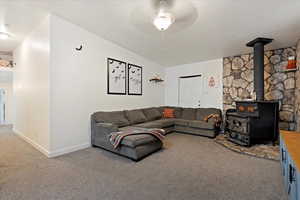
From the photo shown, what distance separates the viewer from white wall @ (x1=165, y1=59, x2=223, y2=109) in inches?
207

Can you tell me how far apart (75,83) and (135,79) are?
2071mm

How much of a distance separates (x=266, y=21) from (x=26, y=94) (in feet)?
19.2

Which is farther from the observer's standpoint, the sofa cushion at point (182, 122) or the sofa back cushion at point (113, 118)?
the sofa cushion at point (182, 122)

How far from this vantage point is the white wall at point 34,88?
315cm

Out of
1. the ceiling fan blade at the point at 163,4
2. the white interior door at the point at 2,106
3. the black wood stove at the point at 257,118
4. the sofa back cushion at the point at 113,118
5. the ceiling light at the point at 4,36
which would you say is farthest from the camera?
the white interior door at the point at 2,106

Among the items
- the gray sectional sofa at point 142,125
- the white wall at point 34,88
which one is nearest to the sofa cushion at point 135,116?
the gray sectional sofa at point 142,125

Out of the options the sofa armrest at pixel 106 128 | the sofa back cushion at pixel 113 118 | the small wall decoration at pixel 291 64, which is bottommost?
the sofa armrest at pixel 106 128

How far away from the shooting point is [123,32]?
3730 mm

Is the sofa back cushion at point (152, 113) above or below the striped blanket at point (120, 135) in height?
above

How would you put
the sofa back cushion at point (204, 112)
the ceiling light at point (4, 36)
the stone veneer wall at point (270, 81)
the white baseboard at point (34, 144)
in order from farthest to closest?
1. the sofa back cushion at point (204, 112)
2. the stone veneer wall at point (270, 81)
3. the ceiling light at point (4, 36)
4. the white baseboard at point (34, 144)

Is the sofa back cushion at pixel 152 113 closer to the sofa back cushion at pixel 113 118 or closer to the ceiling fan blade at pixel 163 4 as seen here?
the sofa back cushion at pixel 113 118

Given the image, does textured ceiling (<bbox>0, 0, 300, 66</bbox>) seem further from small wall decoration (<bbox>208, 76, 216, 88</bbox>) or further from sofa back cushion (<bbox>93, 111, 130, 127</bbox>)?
sofa back cushion (<bbox>93, 111, 130, 127</bbox>)

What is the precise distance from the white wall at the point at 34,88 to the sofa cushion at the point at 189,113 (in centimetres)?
421

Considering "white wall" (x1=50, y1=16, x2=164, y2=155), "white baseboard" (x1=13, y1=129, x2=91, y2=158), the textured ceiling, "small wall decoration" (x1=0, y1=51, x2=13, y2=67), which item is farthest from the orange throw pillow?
"small wall decoration" (x1=0, y1=51, x2=13, y2=67)
